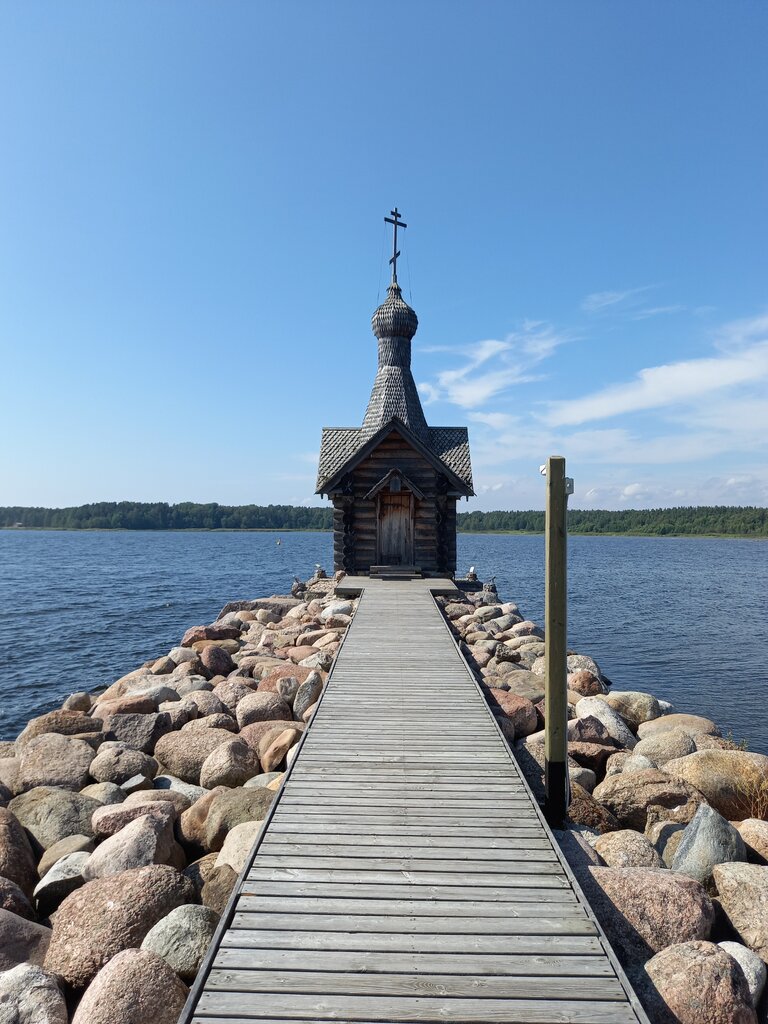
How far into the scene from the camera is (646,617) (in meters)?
26.5

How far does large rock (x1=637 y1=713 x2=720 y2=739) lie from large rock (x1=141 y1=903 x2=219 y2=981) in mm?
7338

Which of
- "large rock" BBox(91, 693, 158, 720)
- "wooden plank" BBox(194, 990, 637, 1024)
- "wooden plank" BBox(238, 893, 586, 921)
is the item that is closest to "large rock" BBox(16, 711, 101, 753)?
"large rock" BBox(91, 693, 158, 720)

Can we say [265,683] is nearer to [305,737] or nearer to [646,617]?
[305,737]

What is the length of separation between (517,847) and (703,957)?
4.26ft

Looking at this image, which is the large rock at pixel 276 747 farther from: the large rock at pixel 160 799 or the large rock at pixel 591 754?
the large rock at pixel 591 754

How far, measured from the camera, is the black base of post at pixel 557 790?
598 cm

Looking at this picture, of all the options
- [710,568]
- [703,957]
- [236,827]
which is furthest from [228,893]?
[710,568]

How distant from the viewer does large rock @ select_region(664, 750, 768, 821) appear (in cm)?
694

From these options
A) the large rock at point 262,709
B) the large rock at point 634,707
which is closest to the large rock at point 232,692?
the large rock at point 262,709

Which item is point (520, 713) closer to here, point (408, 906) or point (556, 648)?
point (556, 648)

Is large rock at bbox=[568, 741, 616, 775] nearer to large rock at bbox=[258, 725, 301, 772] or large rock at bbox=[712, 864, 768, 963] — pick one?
large rock at bbox=[712, 864, 768, 963]

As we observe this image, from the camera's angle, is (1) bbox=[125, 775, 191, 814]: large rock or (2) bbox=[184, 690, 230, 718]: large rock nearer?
(1) bbox=[125, 775, 191, 814]: large rock

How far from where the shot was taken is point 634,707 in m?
10.5

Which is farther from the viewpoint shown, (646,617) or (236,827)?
(646,617)
